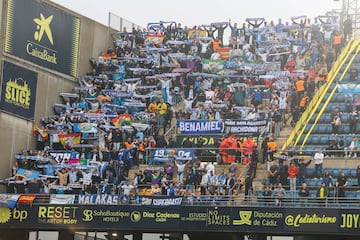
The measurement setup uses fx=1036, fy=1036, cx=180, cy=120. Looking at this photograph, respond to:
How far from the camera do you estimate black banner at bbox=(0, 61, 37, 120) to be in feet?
131

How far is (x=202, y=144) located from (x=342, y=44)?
26.6ft

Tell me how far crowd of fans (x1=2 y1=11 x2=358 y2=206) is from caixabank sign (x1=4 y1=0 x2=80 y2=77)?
1.27m

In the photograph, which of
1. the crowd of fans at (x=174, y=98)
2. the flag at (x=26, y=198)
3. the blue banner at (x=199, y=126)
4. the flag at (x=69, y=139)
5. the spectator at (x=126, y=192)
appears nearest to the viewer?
the spectator at (x=126, y=192)

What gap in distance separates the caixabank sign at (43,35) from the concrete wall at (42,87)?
27 centimetres

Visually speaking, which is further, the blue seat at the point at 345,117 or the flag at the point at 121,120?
the flag at the point at 121,120

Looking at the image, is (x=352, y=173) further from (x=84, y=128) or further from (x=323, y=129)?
(x=84, y=128)

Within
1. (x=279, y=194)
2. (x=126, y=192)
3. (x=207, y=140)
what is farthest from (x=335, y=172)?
(x=126, y=192)

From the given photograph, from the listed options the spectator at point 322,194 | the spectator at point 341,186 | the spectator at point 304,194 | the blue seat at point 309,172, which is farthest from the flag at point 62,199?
the spectator at point 341,186

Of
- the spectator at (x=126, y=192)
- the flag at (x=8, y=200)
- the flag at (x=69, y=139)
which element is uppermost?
the flag at (x=69, y=139)

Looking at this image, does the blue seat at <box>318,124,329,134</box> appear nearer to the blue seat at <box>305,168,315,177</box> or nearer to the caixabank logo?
the blue seat at <box>305,168,315,177</box>

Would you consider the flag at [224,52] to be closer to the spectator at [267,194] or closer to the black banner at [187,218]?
the spectator at [267,194]

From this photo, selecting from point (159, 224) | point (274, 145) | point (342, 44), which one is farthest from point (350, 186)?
point (342, 44)

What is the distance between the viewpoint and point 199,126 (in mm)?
37062

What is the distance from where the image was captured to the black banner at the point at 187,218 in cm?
3039
